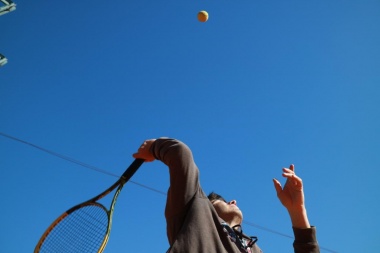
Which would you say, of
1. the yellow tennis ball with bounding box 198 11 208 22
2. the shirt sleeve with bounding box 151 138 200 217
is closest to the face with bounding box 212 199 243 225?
the shirt sleeve with bounding box 151 138 200 217

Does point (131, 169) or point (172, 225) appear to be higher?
point (131, 169)

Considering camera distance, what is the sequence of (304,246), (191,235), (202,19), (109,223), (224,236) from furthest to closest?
(202,19), (109,223), (304,246), (224,236), (191,235)

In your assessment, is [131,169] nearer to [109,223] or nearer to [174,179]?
[109,223]

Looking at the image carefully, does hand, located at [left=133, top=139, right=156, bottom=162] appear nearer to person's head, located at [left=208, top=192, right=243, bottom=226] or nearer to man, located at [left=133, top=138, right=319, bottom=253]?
man, located at [left=133, top=138, right=319, bottom=253]

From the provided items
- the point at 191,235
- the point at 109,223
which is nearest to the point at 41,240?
the point at 109,223

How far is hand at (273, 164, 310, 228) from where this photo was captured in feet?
7.88

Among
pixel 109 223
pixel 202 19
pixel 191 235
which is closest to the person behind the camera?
pixel 191 235

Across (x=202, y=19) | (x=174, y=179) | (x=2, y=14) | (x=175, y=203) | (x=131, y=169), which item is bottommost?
(x=175, y=203)

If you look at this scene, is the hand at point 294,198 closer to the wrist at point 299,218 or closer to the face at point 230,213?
the wrist at point 299,218

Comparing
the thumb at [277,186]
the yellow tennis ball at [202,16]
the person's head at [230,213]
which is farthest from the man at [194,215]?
the yellow tennis ball at [202,16]

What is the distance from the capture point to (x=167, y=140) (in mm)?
2109

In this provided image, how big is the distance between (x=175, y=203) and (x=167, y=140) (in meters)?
0.46

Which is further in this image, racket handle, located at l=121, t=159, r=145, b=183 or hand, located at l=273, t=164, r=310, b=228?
racket handle, located at l=121, t=159, r=145, b=183

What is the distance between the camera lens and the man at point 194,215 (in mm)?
1661
